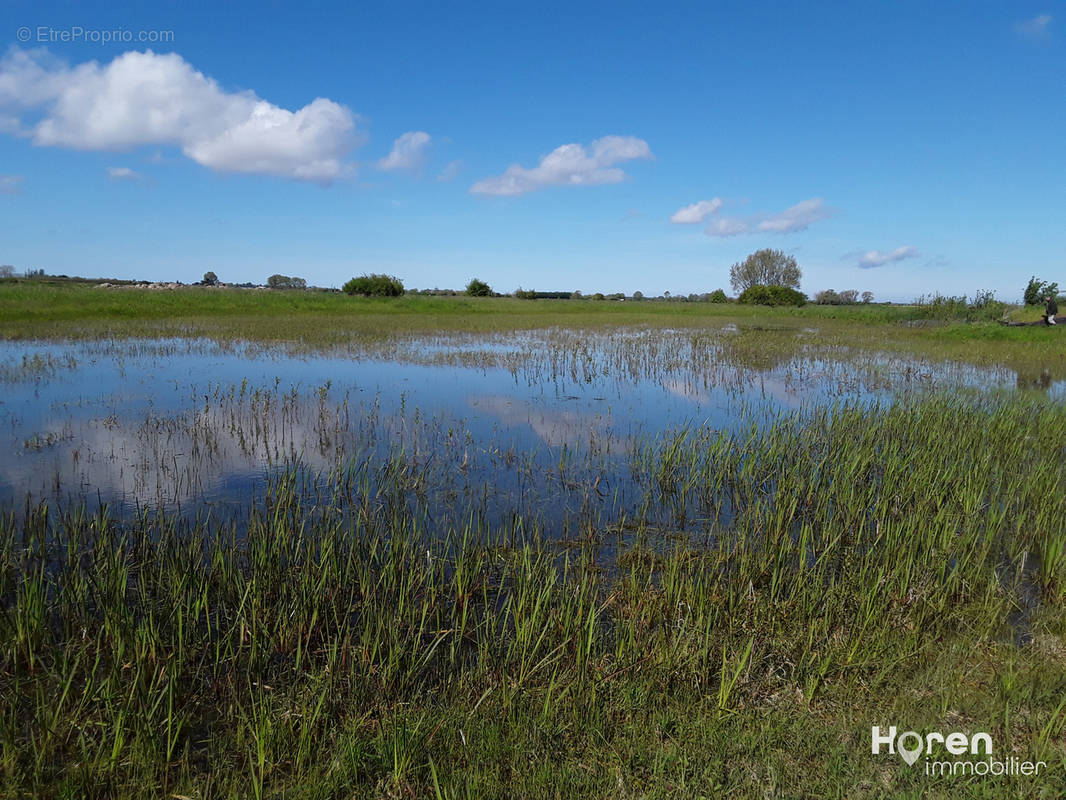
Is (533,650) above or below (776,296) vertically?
below

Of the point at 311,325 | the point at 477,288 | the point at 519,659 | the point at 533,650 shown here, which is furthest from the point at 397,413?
the point at 477,288

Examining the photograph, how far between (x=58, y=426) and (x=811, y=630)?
9.46 metres

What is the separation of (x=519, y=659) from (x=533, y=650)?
0.77 ft

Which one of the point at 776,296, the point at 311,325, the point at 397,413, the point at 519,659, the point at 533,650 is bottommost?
the point at 519,659

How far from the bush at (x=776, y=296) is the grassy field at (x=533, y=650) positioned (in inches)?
2339

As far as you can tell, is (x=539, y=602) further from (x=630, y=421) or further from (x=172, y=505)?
(x=630, y=421)

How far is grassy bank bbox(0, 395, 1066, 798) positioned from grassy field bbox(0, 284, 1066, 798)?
19 mm

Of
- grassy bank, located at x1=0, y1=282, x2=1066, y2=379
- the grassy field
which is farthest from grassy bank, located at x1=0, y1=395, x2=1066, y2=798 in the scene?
grassy bank, located at x1=0, y1=282, x2=1066, y2=379

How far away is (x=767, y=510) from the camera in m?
5.49

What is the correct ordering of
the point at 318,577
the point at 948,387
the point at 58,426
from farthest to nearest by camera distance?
the point at 948,387 < the point at 58,426 < the point at 318,577

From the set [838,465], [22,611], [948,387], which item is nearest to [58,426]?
[22,611]

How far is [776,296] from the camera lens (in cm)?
6097

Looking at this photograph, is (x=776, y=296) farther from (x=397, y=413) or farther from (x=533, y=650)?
(x=533, y=650)

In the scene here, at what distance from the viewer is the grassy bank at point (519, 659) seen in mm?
2533
